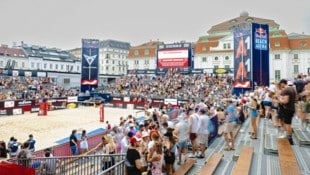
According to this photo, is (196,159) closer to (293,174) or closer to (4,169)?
(293,174)

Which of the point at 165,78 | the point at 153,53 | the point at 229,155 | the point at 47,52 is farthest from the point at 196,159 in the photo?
the point at 47,52

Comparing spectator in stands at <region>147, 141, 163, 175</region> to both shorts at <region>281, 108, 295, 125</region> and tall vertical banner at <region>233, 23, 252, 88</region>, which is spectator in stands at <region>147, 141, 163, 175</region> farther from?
tall vertical banner at <region>233, 23, 252, 88</region>

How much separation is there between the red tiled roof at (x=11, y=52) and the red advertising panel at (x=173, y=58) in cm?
5209

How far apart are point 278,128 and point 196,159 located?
4.55 metres

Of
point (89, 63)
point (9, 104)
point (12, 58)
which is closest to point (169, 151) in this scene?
point (9, 104)

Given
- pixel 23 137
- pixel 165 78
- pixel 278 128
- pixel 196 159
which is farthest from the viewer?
pixel 165 78

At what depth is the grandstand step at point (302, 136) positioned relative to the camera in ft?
29.3

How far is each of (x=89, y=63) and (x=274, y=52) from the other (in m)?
35.0

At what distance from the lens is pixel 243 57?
1067 inches

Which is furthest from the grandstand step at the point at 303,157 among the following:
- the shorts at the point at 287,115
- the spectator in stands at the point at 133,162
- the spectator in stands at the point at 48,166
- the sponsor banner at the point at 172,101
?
the sponsor banner at the point at 172,101

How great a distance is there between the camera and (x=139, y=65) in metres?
77.9

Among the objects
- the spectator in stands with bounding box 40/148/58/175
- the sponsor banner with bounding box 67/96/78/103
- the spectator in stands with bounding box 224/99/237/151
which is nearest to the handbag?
the spectator in stands with bounding box 224/99/237/151

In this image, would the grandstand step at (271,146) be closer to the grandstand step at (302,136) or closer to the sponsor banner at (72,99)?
the grandstand step at (302,136)

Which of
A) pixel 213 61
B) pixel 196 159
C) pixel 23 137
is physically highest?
pixel 213 61
